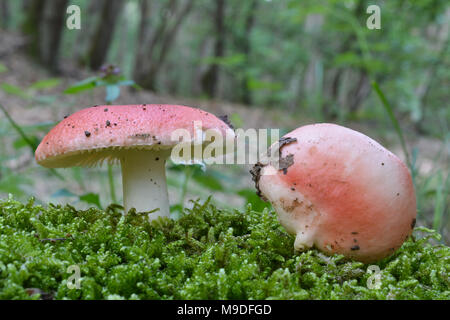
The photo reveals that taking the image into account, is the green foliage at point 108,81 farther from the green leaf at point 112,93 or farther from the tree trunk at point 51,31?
Result: the tree trunk at point 51,31

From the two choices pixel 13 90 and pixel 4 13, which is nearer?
pixel 13 90

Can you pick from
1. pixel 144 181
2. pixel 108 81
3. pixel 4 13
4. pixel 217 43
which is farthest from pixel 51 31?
pixel 4 13

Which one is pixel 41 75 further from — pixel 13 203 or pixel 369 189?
pixel 369 189

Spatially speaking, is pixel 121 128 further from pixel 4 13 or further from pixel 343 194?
pixel 4 13

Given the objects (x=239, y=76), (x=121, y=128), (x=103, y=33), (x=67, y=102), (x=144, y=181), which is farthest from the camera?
(x=103, y=33)

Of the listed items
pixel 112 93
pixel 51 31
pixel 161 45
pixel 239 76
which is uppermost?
pixel 51 31

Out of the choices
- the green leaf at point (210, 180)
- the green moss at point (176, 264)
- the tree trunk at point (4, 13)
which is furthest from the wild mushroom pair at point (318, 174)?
Answer: the tree trunk at point (4, 13)
